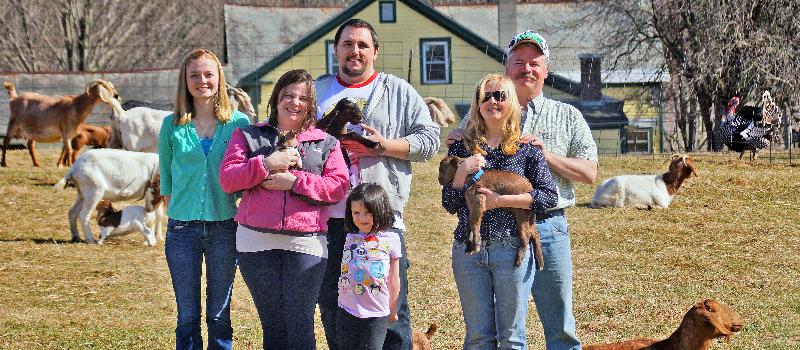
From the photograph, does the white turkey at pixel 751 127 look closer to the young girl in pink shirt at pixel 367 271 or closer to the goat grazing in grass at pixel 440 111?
the goat grazing in grass at pixel 440 111

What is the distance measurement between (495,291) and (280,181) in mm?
1061

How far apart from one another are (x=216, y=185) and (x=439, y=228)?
7.56 m

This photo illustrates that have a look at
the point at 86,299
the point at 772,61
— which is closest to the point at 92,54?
the point at 772,61

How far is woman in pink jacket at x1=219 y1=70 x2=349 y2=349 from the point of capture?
4988mm

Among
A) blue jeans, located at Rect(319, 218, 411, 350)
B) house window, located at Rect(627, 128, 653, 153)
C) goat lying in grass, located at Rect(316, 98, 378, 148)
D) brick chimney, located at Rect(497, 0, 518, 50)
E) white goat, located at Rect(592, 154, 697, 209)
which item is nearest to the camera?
goat lying in grass, located at Rect(316, 98, 378, 148)

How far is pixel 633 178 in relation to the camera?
14031 mm

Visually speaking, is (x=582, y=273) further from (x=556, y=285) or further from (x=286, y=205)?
(x=286, y=205)

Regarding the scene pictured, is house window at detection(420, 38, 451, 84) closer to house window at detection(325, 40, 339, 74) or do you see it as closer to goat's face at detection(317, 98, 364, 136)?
house window at detection(325, 40, 339, 74)

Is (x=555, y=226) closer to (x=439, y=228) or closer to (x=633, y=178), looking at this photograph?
(x=439, y=228)

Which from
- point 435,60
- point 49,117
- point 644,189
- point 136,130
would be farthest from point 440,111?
point 435,60

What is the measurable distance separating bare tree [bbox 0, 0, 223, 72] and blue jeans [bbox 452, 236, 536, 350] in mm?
36561

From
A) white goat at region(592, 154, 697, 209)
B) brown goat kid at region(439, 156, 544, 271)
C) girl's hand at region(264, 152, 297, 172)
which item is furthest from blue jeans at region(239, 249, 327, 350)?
white goat at region(592, 154, 697, 209)

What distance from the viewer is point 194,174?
5.50 meters

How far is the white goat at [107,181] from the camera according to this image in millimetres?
12258
